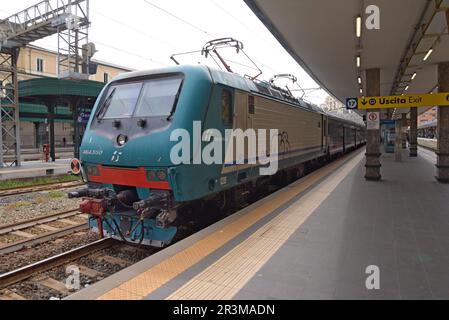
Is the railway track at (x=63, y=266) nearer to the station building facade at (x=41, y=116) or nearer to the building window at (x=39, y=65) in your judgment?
the station building facade at (x=41, y=116)

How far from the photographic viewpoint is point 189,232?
599cm

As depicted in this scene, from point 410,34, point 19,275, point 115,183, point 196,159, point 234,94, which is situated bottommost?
point 19,275

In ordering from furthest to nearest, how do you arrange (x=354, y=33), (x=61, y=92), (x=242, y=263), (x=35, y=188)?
(x=61, y=92)
(x=35, y=188)
(x=354, y=33)
(x=242, y=263)

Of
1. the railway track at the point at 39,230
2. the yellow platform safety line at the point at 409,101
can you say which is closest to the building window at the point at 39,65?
the railway track at the point at 39,230

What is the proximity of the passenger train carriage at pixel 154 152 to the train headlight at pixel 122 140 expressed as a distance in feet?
0.05

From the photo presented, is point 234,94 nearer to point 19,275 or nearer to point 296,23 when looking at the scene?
point 296,23

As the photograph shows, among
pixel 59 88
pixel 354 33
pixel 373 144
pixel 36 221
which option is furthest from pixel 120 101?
pixel 59 88

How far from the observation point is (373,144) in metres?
10.9

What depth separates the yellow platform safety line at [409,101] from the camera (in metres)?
9.10

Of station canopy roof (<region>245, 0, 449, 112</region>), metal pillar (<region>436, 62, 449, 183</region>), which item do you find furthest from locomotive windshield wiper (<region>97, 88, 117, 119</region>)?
metal pillar (<region>436, 62, 449, 183</region>)

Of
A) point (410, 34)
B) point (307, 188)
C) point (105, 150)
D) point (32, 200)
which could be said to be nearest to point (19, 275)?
point (105, 150)

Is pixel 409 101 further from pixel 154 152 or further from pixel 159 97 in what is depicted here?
pixel 154 152

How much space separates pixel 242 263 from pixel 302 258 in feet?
2.30

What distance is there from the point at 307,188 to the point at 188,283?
6148mm
